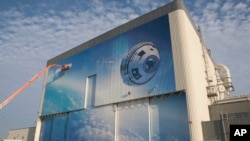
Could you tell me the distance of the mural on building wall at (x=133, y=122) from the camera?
2492cm

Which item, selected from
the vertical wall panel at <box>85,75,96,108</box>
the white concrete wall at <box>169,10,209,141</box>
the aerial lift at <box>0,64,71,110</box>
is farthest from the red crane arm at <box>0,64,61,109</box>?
the white concrete wall at <box>169,10,209,141</box>

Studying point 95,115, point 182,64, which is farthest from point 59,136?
point 182,64

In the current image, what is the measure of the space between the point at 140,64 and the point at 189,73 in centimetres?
726

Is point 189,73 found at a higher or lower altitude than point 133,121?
higher

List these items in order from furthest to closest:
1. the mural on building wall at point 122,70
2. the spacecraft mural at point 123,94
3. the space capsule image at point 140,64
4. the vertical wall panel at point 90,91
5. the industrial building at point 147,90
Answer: the vertical wall panel at point 90,91 → the space capsule image at point 140,64 → the mural on building wall at point 122,70 → the spacecraft mural at point 123,94 → the industrial building at point 147,90

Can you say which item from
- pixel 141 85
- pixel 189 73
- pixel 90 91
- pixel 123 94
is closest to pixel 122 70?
pixel 123 94

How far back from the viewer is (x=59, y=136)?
37.2 meters

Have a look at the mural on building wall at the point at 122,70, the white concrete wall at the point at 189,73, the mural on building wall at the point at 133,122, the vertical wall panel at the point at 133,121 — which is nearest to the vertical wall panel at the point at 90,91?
the mural on building wall at the point at 122,70

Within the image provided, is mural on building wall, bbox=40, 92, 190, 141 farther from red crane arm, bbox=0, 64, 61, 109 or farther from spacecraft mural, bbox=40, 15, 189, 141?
red crane arm, bbox=0, 64, 61, 109

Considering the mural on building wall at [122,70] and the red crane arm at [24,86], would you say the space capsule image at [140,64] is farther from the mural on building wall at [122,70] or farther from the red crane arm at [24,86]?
the red crane arm at [24,86]

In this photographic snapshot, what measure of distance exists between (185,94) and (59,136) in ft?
76.1

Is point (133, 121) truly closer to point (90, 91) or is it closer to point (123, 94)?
point (123, 94)

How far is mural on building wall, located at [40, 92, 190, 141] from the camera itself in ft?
81.8

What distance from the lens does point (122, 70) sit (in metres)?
32.1
